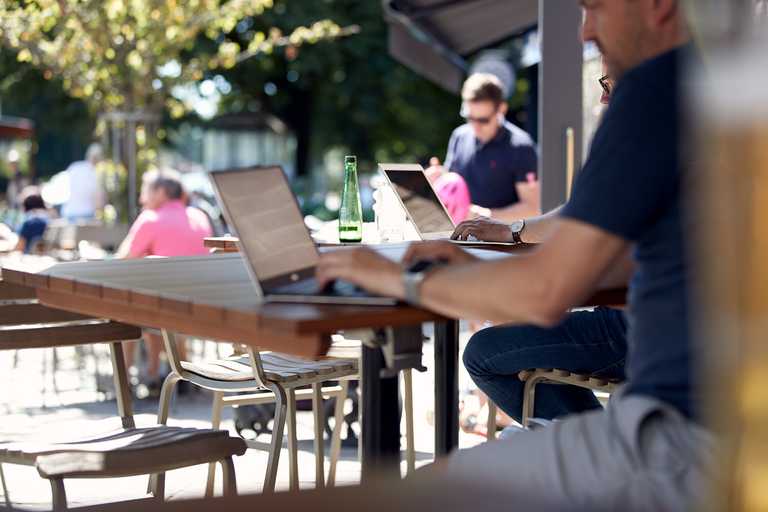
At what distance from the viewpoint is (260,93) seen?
2442 centimetres

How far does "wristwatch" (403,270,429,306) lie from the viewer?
2107mm

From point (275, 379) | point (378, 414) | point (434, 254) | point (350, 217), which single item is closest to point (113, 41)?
point (350, 217)

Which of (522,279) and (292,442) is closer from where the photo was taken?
(522,279)

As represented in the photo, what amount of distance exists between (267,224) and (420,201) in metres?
1.47

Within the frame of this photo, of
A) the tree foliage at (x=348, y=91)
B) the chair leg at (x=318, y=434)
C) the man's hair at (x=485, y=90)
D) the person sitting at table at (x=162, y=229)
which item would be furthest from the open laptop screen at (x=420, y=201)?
the tree foliage at (x=348, y=91)

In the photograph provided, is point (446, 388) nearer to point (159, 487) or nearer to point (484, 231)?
point (484, 231)

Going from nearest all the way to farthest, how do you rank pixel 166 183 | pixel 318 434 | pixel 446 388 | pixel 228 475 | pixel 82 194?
pixel 228 475 < pixel 446 388 < pixel 318 434 < pixel 166 183 < pixel 82 194

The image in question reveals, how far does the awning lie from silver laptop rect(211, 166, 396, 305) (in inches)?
354

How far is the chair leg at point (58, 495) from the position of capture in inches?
98.4

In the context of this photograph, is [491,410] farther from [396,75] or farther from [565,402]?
[396,75]

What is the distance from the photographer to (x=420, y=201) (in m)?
3.85

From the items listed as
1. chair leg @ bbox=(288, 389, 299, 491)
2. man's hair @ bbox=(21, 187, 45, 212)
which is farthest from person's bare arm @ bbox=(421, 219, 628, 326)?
man's hair @ bbox=(21, 187, 45, 212)

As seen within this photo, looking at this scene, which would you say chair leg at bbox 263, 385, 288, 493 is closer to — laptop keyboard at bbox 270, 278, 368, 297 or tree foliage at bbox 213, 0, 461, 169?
laptop keyboard at bbox 270, 278, 368, 297

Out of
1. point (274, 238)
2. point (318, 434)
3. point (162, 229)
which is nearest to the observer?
point (274, 238)
